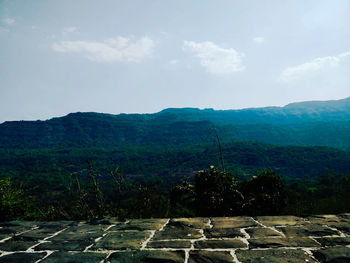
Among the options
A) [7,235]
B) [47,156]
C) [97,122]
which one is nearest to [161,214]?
[7,235]

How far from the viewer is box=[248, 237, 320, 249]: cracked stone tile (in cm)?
201

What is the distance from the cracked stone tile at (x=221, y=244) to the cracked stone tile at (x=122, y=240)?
56 cm

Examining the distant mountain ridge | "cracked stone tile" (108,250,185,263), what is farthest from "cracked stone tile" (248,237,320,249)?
the distant mountain ridge

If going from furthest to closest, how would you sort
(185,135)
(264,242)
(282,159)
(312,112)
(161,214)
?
(312,112) → (185,135) → (282,159) → (161,214) → (264,242)

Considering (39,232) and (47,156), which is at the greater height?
(39,232)

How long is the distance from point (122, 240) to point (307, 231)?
1846 mm

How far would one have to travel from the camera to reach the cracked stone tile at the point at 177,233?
2359 mm

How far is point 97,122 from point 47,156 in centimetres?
2816

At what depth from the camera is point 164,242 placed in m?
2.21

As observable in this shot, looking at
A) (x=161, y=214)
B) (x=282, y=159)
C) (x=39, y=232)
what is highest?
(x=39, y=232)

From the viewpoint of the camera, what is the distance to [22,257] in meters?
2.03

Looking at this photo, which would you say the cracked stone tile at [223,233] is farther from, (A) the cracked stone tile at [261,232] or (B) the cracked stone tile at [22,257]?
(B) the cracked stone tile at [22,257]

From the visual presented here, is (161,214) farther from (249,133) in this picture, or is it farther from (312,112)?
(312,112)

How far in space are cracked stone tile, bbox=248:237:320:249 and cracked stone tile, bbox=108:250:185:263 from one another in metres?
0.64
